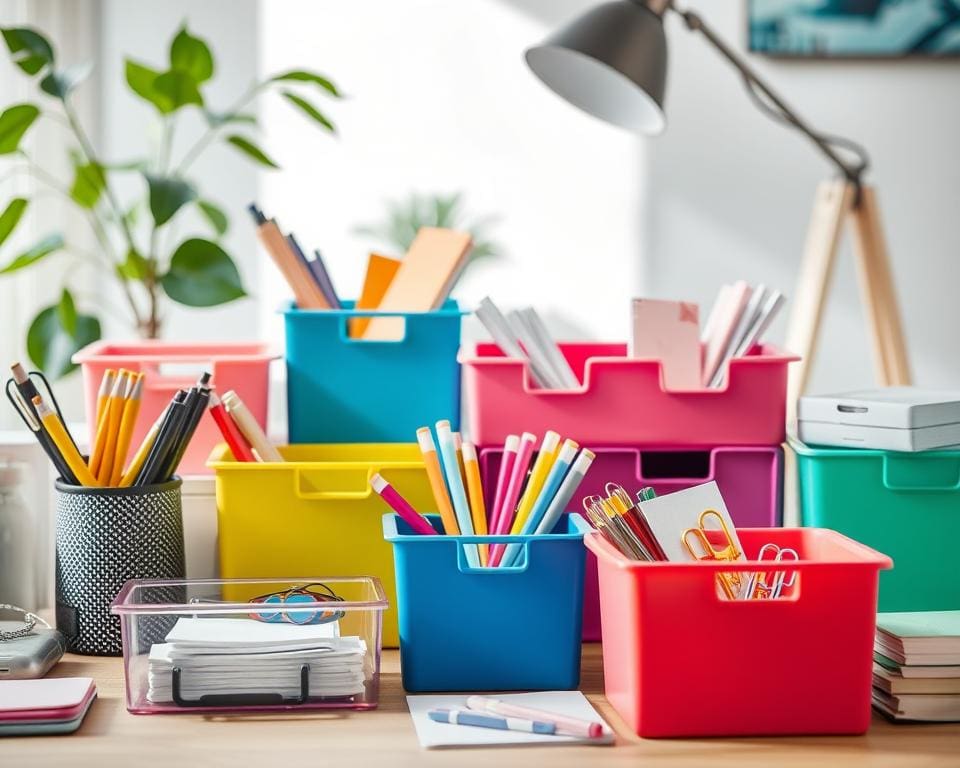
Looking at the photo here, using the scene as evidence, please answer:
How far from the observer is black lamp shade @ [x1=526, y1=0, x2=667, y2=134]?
139cm

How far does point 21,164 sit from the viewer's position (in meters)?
2.65

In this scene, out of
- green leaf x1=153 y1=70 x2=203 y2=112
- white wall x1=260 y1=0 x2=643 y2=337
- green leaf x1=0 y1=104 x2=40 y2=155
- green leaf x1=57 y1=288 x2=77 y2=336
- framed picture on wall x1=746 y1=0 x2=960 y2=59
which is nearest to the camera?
green leaf x1=0 y1=104 x2=40 y2=155

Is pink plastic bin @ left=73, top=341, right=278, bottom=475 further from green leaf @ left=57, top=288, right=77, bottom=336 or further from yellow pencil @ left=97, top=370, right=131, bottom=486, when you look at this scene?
green leaf @ left=57, top=288, right=77, bottom=336

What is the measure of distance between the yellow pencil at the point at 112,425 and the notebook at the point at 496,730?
0.37 m

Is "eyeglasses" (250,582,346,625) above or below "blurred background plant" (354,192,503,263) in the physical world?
below

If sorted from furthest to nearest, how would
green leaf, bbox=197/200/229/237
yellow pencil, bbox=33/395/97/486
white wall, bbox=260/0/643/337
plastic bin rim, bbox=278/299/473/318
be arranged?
1. white wall, bbox=260/0/643/337
2. green leaf, bbox=197/200/229/237
3. plastic bin rim, bbox=278/299/473/318
4. yellow pencil, bbox=33/395/97/486

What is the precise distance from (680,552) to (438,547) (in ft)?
0.69

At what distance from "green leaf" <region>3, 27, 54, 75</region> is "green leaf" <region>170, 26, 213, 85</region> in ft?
0.73

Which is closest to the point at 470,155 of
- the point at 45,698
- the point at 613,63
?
the point at 613,63

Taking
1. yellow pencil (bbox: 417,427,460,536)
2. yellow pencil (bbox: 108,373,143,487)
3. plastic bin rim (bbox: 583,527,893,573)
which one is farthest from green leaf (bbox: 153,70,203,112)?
plastic bin rim (bbox: 583,527,893,573)

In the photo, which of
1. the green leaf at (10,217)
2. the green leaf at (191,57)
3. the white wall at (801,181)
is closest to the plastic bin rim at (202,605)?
the green leaf at (10,217)

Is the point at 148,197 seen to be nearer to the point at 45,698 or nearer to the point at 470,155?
the point at 45,698

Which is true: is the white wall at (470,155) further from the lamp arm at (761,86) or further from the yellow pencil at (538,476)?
the yellow pencil at (538,476)

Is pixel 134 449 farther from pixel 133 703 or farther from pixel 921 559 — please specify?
pixel 921 559
